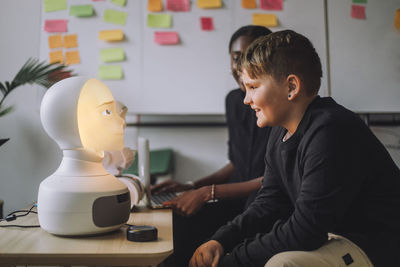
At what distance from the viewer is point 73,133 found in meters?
0.94

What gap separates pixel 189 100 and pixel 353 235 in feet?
5.30

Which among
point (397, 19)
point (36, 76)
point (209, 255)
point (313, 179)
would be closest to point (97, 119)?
point (209, 255)

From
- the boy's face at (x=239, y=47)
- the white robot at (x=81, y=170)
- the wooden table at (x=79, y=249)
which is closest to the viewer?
the wooden table at (x=79, y=249)

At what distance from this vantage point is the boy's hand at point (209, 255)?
36.9 inches

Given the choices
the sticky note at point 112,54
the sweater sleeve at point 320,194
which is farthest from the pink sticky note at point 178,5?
the sweater sleeve at point 320,194

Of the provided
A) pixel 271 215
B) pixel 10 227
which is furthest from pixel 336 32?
pixel 10 227

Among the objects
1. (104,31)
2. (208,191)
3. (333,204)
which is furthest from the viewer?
(104,31)

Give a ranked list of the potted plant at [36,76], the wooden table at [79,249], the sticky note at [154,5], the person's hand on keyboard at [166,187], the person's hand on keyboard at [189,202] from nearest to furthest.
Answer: the wooden table at [79,249] → the person's hand on keyboard at [189,202] → the person's hand on keyboard at [166,187] → the potted plant at [36,76] → the sticky note at [154,5]

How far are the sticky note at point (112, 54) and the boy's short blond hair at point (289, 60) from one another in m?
1.52

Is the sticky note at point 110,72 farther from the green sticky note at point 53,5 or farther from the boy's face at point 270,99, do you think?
the boy's face at point 270,99

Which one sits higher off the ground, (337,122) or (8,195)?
(337,122)

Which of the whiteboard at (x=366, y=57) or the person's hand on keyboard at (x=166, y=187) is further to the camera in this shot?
the whiteboard at (x=366, y=57)

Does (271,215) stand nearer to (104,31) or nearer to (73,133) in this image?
(73,133)

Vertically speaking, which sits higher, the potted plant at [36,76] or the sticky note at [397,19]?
the sticky note at [397,19]
